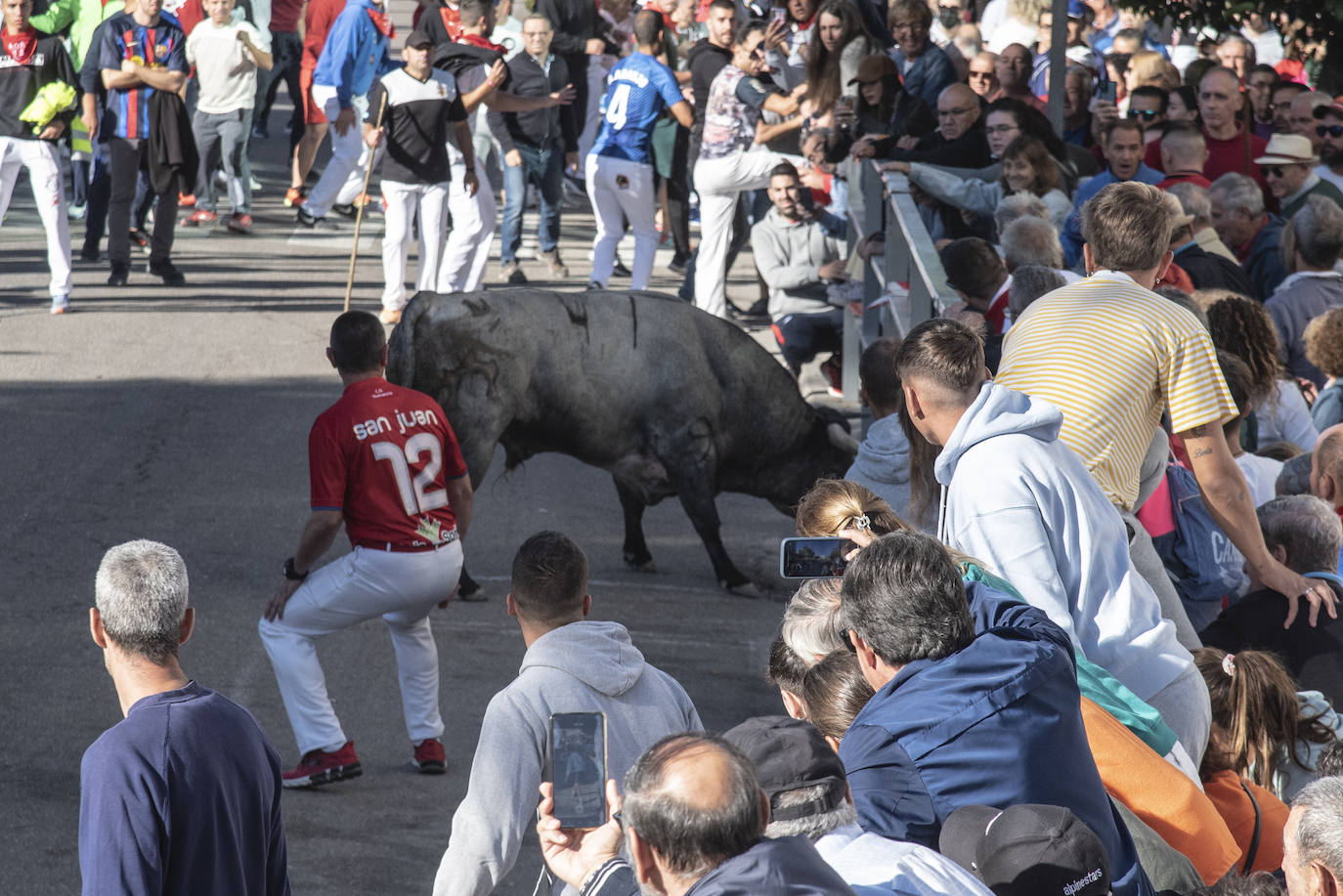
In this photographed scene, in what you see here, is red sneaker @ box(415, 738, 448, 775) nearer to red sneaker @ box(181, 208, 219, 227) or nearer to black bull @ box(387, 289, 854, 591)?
black bull @ box(387, 289, 854, 591)

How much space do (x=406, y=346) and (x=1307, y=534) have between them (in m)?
4.87

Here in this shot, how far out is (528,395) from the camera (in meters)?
8.59

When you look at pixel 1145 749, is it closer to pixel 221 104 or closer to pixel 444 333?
pixel 444 333

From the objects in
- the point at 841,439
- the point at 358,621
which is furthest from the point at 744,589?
the point at 358,621

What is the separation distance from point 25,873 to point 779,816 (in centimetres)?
357

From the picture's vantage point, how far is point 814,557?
3975 mm

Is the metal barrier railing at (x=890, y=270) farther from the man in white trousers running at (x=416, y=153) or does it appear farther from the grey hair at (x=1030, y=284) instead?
the man in white trousers running at (x=416, y=153)

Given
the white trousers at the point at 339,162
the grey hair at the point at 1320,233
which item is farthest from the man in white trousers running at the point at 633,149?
the grey hair at the point at 1320,233

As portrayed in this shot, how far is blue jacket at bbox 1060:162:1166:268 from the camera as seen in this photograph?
830 cm

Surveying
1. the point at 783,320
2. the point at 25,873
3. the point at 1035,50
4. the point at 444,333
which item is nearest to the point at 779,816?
the point at 25,873

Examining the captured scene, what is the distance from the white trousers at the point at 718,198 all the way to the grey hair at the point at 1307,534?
28.1ft

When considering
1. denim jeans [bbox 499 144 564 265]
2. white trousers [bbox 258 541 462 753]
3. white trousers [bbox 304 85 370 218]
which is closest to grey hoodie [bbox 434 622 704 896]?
white trousers [bbox 258 541 462 753]

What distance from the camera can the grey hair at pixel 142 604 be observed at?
11.8ft

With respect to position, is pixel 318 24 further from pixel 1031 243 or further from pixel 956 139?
pixel 1031 243
